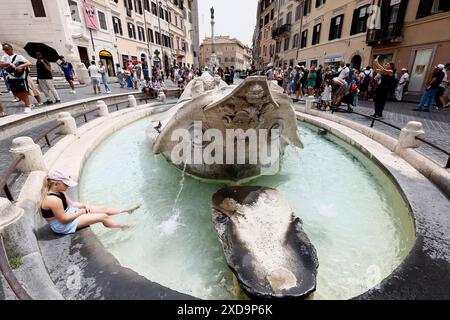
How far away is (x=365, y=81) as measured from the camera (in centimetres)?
1191

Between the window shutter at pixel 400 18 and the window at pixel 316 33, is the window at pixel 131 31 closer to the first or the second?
the window at pixel 316 33

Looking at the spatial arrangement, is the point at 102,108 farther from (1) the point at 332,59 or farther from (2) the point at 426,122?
(1) the point at 332,59

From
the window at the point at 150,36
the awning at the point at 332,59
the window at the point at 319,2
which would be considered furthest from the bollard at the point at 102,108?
the window at the point at 150,36

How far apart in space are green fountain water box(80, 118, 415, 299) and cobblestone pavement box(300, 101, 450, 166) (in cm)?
128

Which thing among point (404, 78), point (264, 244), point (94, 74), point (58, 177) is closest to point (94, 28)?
point (94, 74)

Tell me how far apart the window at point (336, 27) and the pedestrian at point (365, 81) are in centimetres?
905

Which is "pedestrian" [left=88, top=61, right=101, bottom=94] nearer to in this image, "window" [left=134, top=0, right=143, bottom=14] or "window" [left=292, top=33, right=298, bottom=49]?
"window" [left=134, top=0, right=143, bottom=14]

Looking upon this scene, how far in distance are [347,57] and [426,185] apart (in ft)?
57.3

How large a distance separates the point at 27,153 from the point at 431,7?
17.8 metres

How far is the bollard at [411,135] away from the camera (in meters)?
4.81

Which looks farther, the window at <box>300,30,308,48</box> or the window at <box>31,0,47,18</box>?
the window at <box>300,30,308,48</box>

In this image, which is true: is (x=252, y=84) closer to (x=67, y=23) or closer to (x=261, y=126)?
(x=261, y=126)

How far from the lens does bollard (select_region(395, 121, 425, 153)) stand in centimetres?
481

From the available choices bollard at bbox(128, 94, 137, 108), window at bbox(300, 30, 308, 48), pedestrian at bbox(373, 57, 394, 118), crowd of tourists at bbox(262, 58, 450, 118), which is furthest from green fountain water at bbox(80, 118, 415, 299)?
window at bbox(300, 30, 308, 48)
